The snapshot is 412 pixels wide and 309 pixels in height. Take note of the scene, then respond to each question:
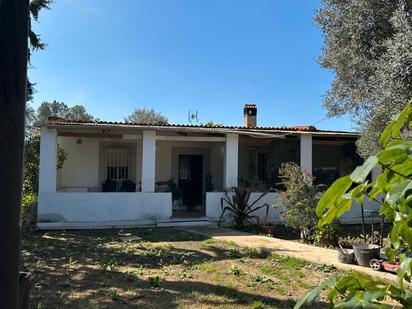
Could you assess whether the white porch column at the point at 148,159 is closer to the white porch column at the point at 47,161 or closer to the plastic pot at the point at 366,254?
the white porch column at the point at 47,161

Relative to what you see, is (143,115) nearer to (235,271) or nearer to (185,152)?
(185,152)

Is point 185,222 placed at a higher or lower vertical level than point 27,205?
lower

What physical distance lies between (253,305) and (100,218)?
8.75 meters

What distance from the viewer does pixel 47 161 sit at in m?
13.1

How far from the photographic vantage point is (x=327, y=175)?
18.2m

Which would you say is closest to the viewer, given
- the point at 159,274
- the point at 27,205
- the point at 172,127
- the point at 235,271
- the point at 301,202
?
the point at 159,274

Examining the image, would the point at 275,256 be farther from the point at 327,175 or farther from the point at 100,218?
the point at 327,175

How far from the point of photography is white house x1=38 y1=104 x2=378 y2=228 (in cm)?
1327

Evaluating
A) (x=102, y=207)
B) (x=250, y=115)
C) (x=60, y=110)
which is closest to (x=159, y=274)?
(x=102, y=207)

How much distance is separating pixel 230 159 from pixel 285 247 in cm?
496

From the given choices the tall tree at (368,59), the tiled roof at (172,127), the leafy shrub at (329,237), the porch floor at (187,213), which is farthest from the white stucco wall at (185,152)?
the tall tree at (368,59)

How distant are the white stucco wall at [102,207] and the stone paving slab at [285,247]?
1.35 meters

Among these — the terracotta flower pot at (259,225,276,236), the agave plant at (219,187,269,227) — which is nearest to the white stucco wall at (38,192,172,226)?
the agave plant at (219,187,269,227)

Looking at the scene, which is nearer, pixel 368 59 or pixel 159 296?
pixel 159 296
